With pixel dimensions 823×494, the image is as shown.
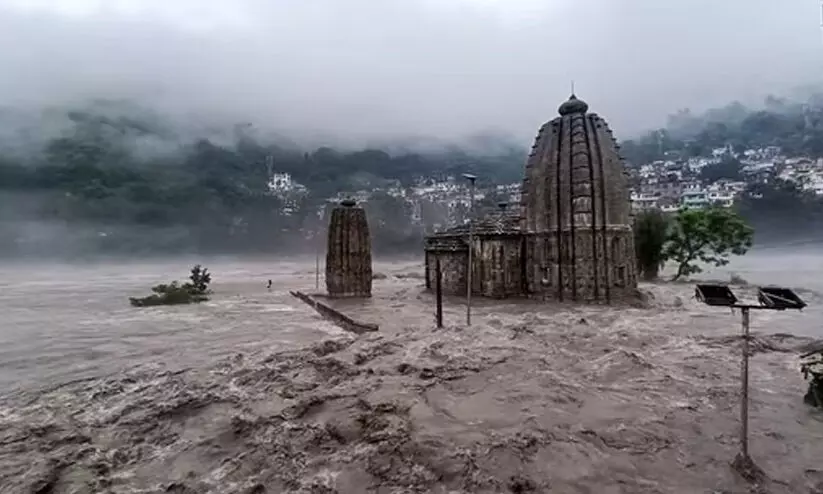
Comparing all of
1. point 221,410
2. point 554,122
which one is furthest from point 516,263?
point 221,410

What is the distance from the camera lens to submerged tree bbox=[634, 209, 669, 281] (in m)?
49.5

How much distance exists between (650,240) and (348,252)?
31.0 m

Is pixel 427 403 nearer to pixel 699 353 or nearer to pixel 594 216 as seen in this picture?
pixel 699 353

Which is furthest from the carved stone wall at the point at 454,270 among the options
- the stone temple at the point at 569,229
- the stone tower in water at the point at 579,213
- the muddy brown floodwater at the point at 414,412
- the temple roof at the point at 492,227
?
the muddy brown floodwater at the point at 414,412

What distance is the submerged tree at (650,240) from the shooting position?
49516mm

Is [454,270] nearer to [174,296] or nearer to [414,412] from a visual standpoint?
[174,296]

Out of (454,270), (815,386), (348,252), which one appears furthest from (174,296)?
(815,386)

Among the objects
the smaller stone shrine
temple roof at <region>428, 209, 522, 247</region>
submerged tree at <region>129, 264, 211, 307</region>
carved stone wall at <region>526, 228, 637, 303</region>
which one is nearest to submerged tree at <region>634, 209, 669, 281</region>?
temple roof at <region>428, 209, 522, 247</region>

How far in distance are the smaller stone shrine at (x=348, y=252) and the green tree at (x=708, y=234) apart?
98.5ft

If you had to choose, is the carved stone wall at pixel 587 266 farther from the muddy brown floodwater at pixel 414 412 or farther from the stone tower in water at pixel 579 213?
the muddy brown floodwater at pixel 414 412

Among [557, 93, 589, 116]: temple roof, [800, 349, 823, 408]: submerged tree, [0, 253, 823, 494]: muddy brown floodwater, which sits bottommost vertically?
[0, 253, 823, 494]: muddy brown floodwater

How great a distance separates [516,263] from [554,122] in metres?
9.62

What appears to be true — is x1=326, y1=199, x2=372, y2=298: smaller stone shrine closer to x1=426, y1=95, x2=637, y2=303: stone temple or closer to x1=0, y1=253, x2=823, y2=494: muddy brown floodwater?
x1=426, y1=95, x2=637, y2=303: stone temple

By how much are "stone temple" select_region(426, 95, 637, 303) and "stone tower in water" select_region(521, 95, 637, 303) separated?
0.19 feet
